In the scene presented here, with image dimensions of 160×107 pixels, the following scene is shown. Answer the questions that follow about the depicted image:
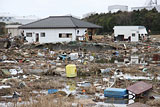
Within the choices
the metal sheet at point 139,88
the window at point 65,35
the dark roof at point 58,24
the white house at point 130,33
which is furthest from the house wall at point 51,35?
the metal sheet at point 139,88

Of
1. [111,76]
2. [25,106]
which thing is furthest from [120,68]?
[25,106]

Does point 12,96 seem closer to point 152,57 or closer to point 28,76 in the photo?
point 28,76

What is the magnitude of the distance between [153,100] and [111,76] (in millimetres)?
4587

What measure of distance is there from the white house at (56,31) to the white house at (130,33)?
523cm

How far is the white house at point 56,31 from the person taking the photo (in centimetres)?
2845

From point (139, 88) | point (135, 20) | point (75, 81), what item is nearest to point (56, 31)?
point (75, 81)

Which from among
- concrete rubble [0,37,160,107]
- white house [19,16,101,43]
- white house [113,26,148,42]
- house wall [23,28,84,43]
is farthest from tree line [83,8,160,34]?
concrete rubble [0,37,160,107]

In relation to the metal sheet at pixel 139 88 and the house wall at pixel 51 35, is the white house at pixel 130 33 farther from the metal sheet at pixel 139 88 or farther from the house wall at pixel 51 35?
the metal sheet at pixel 139 88

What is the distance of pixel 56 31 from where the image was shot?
28891 millimetres

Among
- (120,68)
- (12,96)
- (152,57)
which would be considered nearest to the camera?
(12,96)

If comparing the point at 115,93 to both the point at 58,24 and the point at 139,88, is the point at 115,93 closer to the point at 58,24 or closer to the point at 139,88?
the point at 139,88

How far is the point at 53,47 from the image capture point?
25.4m

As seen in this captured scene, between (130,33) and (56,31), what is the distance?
30.9 ft

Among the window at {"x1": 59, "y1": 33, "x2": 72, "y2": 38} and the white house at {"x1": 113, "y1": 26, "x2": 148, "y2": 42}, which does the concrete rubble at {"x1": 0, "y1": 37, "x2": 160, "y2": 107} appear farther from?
the white house at {"x1": 113, "y1": 26, "x2": 148, "y2": 42}
